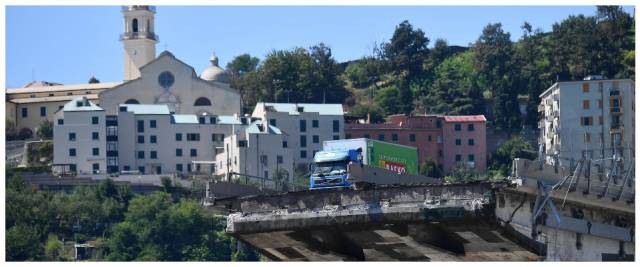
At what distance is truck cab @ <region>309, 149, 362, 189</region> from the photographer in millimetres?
85062

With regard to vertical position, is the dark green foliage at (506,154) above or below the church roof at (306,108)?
below

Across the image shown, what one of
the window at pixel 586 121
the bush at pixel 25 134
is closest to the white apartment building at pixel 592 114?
the window at pixel 586 121

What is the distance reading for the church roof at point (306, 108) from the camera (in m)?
190

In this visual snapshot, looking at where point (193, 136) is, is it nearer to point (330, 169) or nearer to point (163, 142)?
point (163, 142)

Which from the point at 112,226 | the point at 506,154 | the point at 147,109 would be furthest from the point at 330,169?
the point at 506,154

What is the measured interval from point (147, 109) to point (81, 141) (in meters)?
8.36

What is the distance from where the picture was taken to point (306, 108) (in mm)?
192125

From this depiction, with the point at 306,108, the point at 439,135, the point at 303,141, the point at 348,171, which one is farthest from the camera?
the point at 306,108

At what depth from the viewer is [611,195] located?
83.1 m

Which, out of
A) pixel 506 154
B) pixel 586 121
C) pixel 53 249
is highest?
pixel 586 121

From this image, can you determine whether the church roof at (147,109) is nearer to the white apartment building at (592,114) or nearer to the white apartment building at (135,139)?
the white apartment building at (135,139)

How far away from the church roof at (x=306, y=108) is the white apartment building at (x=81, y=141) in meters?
15.3

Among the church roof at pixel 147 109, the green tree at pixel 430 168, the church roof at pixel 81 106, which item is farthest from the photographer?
the church roof at pixel 147 109

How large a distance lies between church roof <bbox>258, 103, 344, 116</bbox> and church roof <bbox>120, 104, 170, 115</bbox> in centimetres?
888
